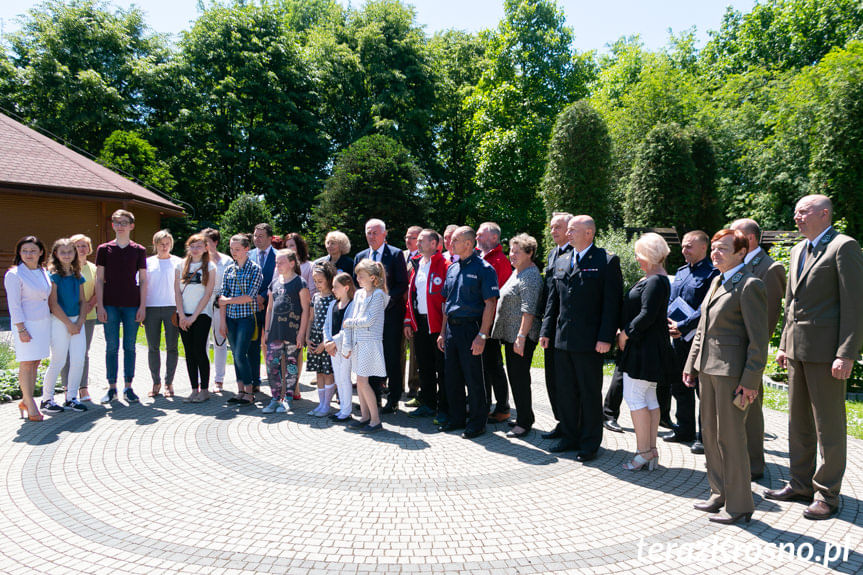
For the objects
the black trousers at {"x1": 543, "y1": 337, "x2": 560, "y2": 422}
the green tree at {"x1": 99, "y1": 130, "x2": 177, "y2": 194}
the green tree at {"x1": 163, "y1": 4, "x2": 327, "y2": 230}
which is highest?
the green tree at {"x1": 163, "y1": 4, "x2": 327, "y2": 230}

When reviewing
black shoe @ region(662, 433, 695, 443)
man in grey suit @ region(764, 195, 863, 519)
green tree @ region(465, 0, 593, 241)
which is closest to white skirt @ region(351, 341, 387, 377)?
black shoe @ region(662, 433, 695, 443)

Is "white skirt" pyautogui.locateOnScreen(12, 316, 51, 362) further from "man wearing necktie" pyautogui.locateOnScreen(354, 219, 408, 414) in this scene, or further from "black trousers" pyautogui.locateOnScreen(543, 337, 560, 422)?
"black trousers" pyautogui.locateOnScreen(543, 337, 560, 422)

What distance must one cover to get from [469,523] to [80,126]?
98.8 ft

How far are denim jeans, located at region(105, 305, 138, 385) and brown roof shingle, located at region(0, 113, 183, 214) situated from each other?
11925 millimetres

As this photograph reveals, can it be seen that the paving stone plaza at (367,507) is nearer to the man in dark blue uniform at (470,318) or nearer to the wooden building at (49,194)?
the man in dark blue uniform at (470,318)

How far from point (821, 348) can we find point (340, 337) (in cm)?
469

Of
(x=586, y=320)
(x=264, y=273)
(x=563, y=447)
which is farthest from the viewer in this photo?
(x=264, y=273)

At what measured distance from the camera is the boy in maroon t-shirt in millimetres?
7266

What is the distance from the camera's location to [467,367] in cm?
610

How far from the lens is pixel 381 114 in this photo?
29281mm

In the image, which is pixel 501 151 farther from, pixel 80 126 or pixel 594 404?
pixel 594 404

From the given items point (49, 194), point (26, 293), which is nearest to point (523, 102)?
point (49, 194)

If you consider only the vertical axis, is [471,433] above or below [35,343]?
below

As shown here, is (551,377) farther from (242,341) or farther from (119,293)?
(119,293)
